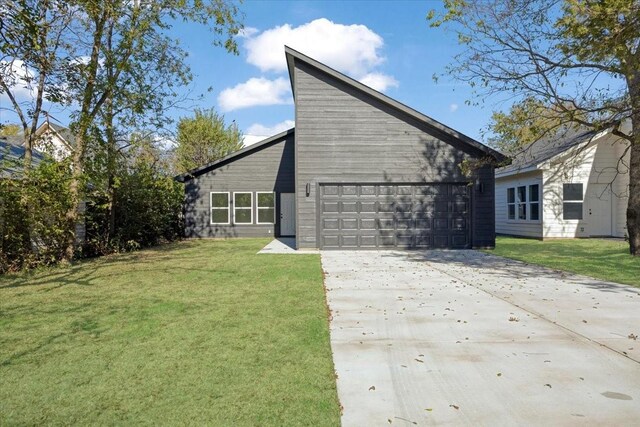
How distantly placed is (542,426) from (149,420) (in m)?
2.54

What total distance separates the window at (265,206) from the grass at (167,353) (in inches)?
471

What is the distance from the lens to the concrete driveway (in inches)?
123

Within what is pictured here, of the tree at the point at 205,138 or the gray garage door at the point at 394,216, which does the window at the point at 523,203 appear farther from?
the tree at the point at 205,138

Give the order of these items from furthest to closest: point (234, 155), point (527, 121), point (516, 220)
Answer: point (516, 220) < point (234, 155) < point (527, 121)

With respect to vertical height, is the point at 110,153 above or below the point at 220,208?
above

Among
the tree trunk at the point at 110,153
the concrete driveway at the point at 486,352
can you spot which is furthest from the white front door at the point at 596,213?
the tree trunk at the point at 110,153

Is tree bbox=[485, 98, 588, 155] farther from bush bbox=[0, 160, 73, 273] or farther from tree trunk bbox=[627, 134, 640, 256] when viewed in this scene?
bush bbox=[0, 160, 73, 273]

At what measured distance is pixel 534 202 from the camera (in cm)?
1872

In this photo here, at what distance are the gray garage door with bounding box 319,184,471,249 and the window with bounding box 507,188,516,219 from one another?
7148 millimetres

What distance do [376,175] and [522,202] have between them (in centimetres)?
877

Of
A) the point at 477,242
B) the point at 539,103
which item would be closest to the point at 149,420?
the point at 539,103

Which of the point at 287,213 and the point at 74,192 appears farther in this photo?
the point at 287,213

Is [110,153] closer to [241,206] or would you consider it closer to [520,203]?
[241,206]

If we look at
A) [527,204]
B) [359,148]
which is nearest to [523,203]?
[527,204]
